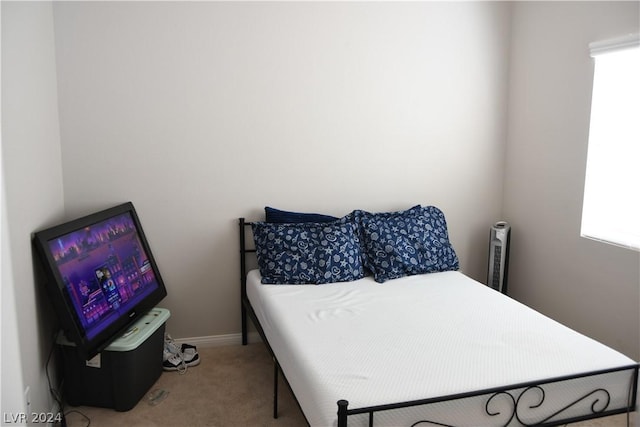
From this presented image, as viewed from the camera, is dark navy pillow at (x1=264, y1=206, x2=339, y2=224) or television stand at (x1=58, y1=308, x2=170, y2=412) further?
dark navy pillow at (x1=264, y1=206, x2=339, y2=224)

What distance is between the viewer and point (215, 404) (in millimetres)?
2619

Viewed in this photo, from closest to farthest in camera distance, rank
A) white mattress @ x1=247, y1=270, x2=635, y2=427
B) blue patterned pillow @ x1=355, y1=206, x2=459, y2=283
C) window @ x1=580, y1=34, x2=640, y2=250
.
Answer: white mattress @ x1=247, y1=270, x2=635, y2=427, window @ x1=580, y1=34, x2=640, y2=250, blue patterned pillow @ x1=355, y1=206, x2=459, y2=283

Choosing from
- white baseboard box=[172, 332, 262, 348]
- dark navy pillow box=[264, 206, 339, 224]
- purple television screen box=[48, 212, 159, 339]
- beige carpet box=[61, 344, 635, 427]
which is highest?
dark navy pillow box=[264, 206, 339, 224]

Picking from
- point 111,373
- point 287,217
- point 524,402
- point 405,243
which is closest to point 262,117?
point 287,217

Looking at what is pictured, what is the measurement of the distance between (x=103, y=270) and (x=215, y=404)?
87 cm

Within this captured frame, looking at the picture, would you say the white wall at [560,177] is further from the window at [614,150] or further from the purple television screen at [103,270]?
the purple television screen at [103,270]

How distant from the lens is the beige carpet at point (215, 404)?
2451mm

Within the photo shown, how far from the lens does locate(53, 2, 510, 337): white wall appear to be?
9.68 feet

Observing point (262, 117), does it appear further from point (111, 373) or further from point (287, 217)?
point (111, 373)

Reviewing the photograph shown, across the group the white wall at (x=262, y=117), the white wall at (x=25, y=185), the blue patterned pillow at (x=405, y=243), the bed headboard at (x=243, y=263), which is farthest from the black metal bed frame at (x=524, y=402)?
the white wall at (x=262, y=117)

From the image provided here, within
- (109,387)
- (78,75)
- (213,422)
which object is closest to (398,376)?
(213,422)

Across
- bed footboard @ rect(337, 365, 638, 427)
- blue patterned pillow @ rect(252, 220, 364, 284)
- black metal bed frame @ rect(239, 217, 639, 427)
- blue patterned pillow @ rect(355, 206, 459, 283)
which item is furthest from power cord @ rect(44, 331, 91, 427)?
blue patterned pillow @ rect(355, 206, 459, 283)

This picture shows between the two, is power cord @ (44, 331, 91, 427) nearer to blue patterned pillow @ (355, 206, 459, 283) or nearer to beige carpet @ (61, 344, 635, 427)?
beige carpet @ (61, 344, 635, 427)

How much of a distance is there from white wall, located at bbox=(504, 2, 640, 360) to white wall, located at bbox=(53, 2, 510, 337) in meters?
0.19
